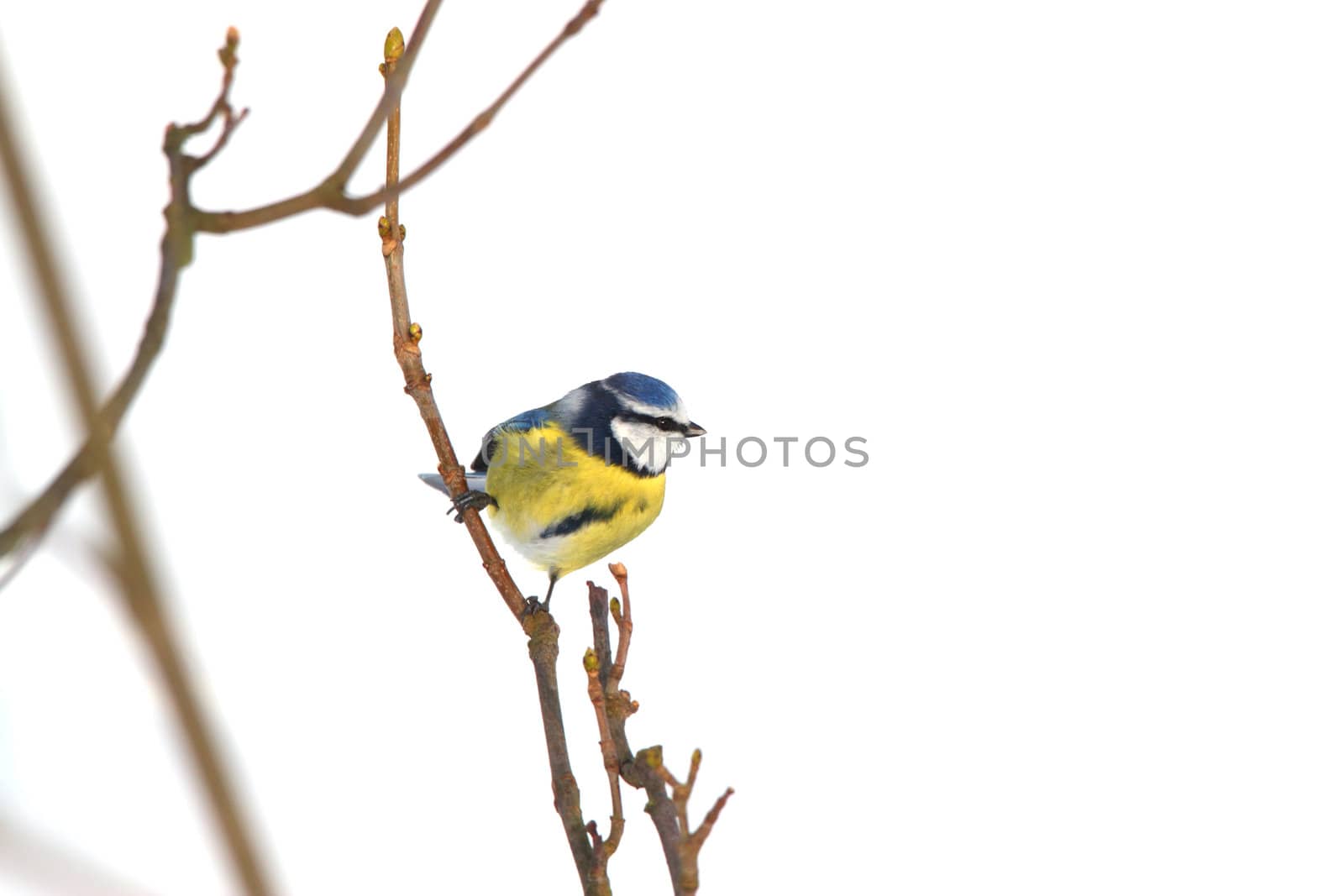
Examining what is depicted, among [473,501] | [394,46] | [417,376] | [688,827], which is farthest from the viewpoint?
[473,501]

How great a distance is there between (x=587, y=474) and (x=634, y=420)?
0.29 ft

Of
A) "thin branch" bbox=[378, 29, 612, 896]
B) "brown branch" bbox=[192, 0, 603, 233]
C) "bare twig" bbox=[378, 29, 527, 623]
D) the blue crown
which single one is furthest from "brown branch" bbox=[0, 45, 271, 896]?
the blue crown

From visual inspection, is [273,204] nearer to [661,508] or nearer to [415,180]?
[415,180]

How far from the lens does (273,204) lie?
45 centimetres

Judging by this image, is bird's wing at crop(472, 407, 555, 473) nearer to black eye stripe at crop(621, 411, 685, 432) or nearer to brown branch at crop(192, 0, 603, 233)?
black eye stripe at crop(621, 411, 685, 432)

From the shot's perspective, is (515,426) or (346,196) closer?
(346,196)

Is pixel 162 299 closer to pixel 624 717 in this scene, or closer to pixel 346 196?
pixel 346 196

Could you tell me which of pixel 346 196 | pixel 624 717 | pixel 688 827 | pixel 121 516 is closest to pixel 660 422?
pixel 624 717

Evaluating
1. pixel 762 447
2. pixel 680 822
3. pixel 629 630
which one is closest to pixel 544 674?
pixel 629 630

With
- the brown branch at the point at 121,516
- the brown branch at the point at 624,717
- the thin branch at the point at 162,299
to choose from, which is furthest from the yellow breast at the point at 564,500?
the brown branch at the point at 121,516

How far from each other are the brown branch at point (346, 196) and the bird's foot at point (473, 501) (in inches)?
33.2

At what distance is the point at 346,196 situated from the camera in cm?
48

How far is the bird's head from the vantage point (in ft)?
4.82

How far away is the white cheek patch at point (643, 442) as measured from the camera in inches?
58.9
